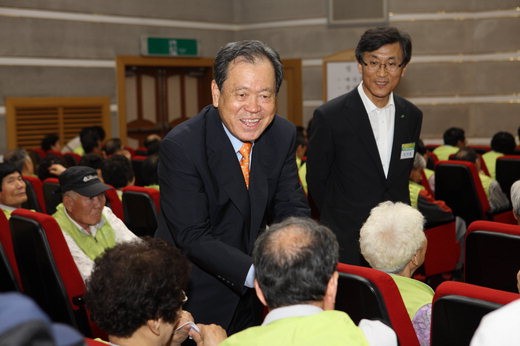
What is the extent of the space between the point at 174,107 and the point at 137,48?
50.3 inches

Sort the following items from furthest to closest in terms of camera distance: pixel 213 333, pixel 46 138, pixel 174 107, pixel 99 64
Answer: pixel 174 107, pixel 99 64, pixel 46 138, pixel 213 333

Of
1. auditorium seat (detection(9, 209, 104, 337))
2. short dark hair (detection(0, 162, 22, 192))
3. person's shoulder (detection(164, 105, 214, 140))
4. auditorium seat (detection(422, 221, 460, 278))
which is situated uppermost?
→ person's shoulder (detection(164, 105, 214, 140))

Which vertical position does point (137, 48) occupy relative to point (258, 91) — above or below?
above

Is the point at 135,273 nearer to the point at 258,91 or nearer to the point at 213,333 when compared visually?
the point at 213,333

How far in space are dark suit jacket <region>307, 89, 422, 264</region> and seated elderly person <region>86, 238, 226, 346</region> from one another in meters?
1.39

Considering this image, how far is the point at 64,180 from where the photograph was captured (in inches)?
137

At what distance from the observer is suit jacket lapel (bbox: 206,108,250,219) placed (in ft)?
6.45

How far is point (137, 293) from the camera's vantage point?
1587mm

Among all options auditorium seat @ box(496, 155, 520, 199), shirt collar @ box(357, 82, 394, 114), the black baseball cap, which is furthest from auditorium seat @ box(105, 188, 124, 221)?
auditorium seat @ box(496, 155, 520, 199)

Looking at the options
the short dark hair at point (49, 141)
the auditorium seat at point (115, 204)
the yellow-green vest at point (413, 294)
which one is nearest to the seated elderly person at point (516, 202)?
the yellow-green vest at point (413, 294)

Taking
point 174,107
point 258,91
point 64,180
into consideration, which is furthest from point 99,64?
point 258,91

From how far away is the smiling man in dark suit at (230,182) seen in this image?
1.90 meters

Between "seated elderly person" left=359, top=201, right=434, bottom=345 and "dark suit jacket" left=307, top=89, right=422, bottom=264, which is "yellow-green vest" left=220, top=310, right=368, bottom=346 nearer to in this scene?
"seated elderly person" left=359, top=201, right=434, bottom=345

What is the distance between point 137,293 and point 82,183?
1.96m
